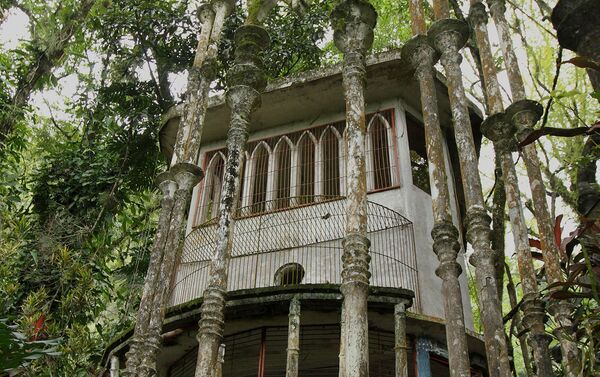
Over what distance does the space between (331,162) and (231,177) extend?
4949 millimetres

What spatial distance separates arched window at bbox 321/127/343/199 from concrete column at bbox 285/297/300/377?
3.15 metres

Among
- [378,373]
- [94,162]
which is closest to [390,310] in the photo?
[378,373]

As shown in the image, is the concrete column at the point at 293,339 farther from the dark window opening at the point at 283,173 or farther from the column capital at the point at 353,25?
the column capital at the point at 353,25

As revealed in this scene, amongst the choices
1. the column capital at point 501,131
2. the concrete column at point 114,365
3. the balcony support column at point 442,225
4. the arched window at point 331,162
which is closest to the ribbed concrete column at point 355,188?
the balcony support column at point 442,225

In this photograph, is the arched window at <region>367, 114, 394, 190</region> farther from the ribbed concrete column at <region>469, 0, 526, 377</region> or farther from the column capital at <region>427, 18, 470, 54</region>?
the column capital at <region>427, 18, 470, 54</region>

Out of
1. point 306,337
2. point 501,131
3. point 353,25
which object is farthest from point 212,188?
point 501,131

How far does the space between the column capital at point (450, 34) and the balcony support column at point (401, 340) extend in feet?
11.6

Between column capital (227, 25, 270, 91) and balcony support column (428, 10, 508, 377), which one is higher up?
column capital (227, 25, 270, 91)

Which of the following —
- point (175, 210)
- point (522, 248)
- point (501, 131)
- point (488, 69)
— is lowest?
point (522, 248)

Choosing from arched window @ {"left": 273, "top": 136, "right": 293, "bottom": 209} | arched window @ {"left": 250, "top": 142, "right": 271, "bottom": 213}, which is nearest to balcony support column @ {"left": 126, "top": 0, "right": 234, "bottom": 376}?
arched window @ {"left": 273, "top": 136, "right": 293, "bottom": 209}

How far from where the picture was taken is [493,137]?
276 inches

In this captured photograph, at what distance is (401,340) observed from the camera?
8430 mm

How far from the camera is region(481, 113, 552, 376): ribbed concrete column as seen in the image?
5625mm

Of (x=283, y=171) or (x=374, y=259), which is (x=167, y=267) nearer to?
(x=374, y=259)
